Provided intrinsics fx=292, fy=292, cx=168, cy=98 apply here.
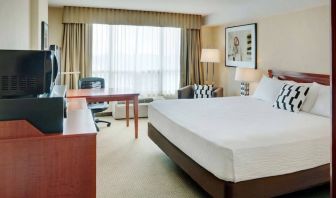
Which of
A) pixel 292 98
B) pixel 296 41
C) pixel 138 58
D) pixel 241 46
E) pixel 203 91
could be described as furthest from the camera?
pixel 138 58

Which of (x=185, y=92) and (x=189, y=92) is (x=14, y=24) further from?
(x=189, y=92)

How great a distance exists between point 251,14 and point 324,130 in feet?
9.61

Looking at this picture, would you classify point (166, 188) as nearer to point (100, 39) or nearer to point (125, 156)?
point (125, 156)

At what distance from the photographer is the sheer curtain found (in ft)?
20.1

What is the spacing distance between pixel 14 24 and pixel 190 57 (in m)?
4.40

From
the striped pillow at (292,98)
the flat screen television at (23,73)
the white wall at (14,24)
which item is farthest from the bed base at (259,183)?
the white wall at (14,24)

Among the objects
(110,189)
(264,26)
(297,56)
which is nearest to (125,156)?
(110,189)

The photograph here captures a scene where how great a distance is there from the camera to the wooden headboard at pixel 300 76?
3.81 meters

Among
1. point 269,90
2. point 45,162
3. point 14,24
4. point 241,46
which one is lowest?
point 45,162

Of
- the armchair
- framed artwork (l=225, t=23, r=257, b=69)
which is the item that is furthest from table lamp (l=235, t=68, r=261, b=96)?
the armchair

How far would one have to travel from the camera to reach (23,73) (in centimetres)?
183

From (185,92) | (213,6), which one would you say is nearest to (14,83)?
(213,6)

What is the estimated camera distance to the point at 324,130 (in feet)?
8.82

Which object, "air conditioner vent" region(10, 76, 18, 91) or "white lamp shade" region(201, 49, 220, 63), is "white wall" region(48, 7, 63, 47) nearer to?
"white lamp shade" region(201, 49, 220, 63)
